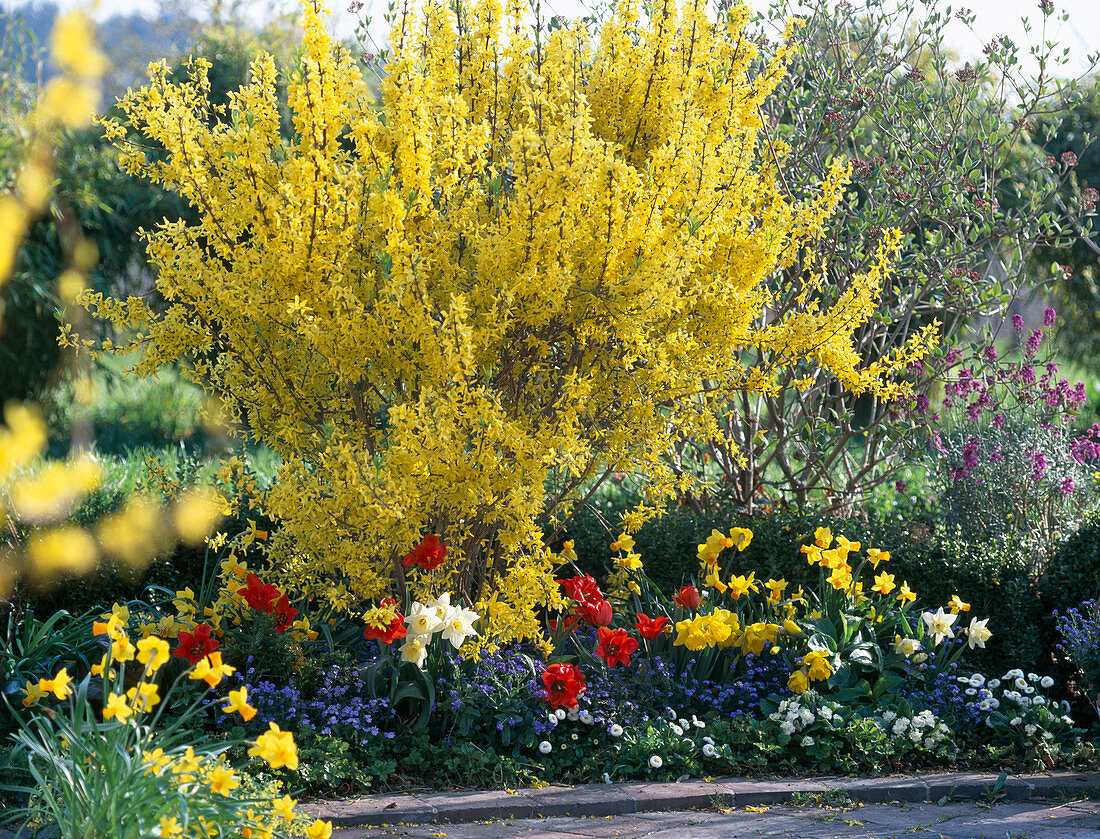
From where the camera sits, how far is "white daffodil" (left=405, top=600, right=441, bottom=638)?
12.2 feet

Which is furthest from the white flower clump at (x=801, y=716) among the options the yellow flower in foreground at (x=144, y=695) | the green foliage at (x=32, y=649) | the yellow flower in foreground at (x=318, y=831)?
the green foliage at (x=32, y=649)

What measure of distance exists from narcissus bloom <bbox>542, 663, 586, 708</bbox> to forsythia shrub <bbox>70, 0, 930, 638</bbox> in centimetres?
23

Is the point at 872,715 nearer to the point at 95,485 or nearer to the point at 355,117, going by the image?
the point at 355,117

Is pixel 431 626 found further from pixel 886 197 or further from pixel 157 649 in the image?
pixel 886 197

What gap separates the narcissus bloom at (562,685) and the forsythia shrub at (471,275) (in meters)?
0.23

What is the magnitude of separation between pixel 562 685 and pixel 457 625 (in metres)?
0.44

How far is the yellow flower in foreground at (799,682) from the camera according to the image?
4.06 meters

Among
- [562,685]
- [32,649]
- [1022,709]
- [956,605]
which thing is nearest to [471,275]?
[562,685]

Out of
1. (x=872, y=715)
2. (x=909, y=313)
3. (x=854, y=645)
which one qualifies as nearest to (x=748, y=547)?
(x=854, y=645)

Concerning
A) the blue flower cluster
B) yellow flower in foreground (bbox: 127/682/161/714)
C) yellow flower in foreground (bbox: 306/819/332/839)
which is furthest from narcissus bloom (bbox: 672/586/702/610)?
yellow flower in foreground (bbox: 127/682/161/714)

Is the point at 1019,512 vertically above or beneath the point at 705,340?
beneath

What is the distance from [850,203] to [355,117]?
114 inches

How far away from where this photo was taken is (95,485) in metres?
5.11

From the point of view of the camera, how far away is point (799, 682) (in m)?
4.07
